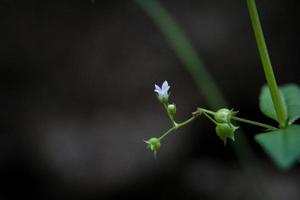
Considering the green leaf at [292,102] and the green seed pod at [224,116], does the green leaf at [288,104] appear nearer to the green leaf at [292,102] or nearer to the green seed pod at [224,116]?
the green leaf at [292,102]

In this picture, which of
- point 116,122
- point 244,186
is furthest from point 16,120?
point 244,186

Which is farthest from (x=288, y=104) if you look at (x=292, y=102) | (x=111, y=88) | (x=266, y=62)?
(x=111, y=88)

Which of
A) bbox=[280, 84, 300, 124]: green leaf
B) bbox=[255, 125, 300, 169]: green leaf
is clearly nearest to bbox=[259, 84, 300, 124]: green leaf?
bbox=[280, 84, 300, 124]: green leaf

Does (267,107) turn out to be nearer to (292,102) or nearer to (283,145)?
(292,102)

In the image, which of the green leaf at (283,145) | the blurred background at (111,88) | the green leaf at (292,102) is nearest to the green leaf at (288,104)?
the green leaf at (292,102)

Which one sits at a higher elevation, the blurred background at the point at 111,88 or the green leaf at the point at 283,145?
the blurred background at the point at 111,88

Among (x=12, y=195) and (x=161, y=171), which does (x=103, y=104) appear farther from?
(x=12, y=195)
